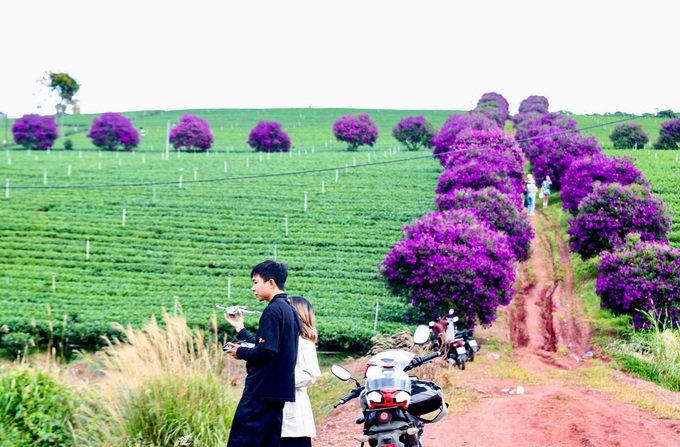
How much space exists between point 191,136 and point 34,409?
169 ft

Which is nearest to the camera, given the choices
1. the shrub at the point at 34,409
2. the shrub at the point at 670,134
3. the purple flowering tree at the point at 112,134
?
the shrub at the point at 34,409

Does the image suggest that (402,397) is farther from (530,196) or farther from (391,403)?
(530,196)

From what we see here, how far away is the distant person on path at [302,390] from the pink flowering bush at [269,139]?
53.3m

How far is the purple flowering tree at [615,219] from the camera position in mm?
23531

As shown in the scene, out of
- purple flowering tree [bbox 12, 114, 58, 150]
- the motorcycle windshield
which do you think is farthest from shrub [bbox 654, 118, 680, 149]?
the motorcycle windshield

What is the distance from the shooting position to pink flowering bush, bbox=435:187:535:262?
922 inches

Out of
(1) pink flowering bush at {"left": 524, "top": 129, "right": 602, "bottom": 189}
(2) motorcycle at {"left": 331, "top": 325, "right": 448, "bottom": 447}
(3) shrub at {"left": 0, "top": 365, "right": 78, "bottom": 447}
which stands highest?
(1) pink flowering bush at {"left": 524, "top": 129, "right": 602, "bottom": 189}

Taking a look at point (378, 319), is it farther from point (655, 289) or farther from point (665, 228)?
point (665, 228)

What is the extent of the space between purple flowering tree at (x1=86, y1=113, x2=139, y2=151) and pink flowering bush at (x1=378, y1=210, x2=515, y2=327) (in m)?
45.2

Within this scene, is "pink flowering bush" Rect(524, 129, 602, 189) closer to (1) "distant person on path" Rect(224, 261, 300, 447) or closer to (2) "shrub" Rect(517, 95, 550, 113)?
(1) "distant person on path" Rect(224, 261, 300, 447)

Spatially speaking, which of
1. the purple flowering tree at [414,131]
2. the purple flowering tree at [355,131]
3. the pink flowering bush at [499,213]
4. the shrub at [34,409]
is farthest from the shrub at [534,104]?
the shrub at [34,409]

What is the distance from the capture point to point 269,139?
196ft

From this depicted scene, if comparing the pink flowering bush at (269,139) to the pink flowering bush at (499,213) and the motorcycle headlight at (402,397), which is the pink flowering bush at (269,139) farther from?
the motorcycle headlight at (402,397)

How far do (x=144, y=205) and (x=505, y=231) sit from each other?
17012 mm
